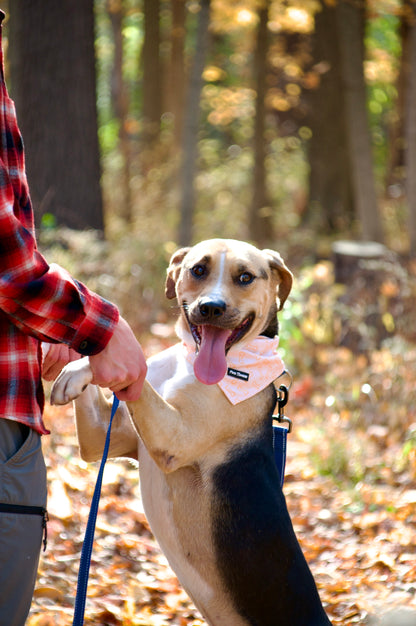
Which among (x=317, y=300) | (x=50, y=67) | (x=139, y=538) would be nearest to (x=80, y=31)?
(x=50, y=67)

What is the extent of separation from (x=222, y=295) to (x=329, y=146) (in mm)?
13769

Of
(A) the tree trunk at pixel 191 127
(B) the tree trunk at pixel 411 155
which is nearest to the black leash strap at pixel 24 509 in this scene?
(A) the tree trunk at pixel 191 127

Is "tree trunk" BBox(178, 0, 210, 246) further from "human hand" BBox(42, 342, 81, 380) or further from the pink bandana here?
"human hand" BBox(42, 342, 81, 380)

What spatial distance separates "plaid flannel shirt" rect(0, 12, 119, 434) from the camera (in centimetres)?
209

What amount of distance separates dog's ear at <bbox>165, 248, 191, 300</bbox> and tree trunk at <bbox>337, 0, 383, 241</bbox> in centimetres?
836

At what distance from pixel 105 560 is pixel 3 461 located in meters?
2.71

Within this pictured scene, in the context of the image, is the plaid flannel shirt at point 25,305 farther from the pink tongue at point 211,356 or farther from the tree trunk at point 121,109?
the tree trunk at point 121,109

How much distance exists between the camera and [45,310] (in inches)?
84.0

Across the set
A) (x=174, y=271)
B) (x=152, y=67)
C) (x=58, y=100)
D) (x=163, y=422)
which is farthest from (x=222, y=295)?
(x=152, y=67)

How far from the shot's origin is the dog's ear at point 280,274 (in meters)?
3.54

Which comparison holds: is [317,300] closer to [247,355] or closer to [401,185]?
[247,355]

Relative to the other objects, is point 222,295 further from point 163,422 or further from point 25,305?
point 25,305

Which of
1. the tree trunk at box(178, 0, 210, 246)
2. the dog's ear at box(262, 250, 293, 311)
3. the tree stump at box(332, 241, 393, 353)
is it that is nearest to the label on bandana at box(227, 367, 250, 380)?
the dog's ear at box(262, 250, 293, 311)

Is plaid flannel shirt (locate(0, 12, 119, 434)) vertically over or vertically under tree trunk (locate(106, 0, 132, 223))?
under
